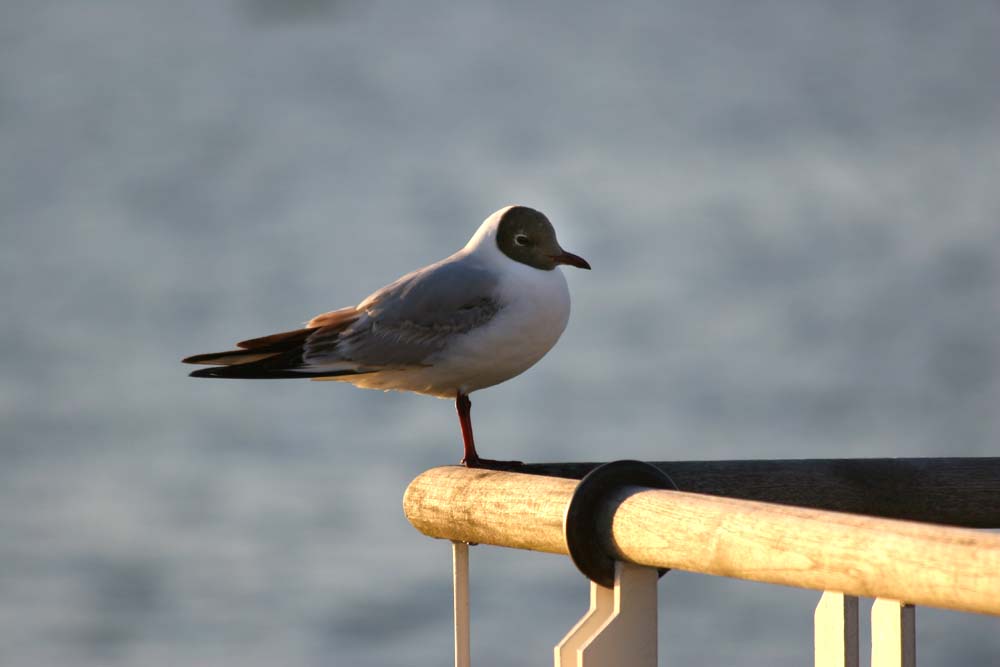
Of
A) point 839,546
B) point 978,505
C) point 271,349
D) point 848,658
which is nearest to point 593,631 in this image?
point 848,658

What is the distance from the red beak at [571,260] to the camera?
10.8 feet

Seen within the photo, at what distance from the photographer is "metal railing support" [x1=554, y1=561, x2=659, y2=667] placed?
1994mm

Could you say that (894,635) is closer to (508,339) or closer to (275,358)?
(508,339)

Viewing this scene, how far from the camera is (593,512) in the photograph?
2092mm

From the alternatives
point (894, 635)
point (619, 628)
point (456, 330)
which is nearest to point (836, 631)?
point (894, 635)

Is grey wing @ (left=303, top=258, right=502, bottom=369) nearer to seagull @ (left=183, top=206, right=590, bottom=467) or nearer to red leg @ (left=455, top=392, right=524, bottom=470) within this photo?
seagull @ (left=183, top=206, right=590, bottom=467)

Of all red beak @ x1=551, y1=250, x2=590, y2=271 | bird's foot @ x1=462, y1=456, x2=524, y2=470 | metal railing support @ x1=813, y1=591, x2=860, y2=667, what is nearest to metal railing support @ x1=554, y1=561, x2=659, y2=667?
metal railing support @ x1=813, y1=591, x2=860, y2=667

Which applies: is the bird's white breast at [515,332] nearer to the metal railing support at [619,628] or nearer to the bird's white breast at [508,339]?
the bird's white breast at [508,339]

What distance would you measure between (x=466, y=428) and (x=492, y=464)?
203mm

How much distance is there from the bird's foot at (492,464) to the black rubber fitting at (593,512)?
0.83 metres

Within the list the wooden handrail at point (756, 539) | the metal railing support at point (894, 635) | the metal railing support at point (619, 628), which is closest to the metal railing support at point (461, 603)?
the wooden handrail at point (756, 539)

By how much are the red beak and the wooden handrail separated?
0.89m

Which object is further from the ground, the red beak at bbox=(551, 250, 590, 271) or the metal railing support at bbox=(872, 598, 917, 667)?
the red beak at bbox=(551, 250, 590, 271)

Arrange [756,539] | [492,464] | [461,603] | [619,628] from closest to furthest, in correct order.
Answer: [756,539], [619,628], [461,603], [492,464]
